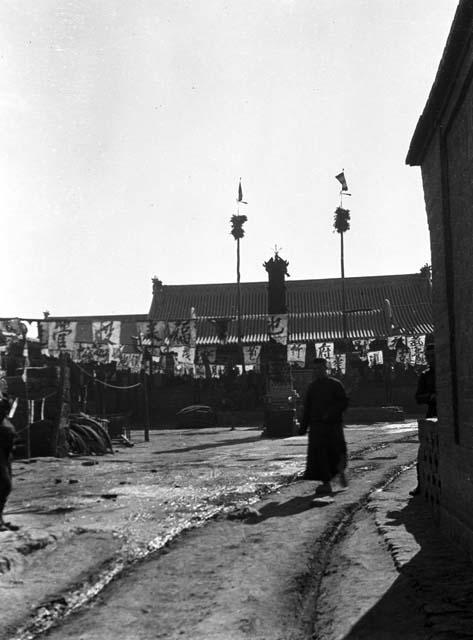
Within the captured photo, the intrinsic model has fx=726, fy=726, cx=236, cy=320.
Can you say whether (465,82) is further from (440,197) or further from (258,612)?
(258,612)

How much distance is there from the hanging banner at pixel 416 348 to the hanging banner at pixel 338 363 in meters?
3.11

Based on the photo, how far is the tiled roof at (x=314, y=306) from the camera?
40.8 metres

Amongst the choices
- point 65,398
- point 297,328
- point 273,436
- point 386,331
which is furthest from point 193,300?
point 65,398

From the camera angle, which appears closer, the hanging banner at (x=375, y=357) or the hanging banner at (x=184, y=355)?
the hanging banner at (x=184, y=355)

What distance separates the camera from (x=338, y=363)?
33438 mm

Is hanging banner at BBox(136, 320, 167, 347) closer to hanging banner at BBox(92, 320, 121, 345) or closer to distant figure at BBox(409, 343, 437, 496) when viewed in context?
hanging banner at BBox(92, 320, 121, 345)

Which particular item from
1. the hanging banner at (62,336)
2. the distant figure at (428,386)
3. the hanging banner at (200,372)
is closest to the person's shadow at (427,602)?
the distant figure at (428,386)

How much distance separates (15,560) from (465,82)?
5.02 metres

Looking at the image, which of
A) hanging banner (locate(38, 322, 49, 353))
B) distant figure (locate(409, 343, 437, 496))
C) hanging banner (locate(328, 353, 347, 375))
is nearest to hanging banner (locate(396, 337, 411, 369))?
hanging banner (locate(328, 353, 347, 375))

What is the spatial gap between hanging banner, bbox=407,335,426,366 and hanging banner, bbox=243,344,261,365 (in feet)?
23.1

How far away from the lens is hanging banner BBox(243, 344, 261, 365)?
110 ft

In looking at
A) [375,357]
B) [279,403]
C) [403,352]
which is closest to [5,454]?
[279,403]

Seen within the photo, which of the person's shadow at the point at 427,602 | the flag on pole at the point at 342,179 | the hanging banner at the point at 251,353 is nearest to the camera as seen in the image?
the person's shadow at the point at 427,602

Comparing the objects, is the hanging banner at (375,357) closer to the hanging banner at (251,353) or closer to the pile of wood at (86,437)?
the hanging banner at (251,353)
